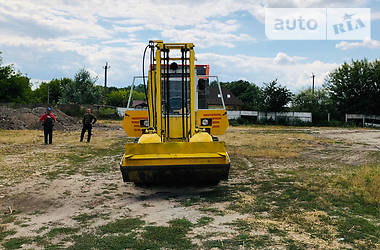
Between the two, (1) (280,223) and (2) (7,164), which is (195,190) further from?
(2) (7,164)

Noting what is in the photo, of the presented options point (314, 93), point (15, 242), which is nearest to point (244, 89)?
point (314, 93)

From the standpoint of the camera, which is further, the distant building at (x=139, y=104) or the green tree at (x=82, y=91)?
the green tree at (x=82, y=91)

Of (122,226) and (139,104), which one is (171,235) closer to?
(122,226)

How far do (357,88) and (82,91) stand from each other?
35.1 m

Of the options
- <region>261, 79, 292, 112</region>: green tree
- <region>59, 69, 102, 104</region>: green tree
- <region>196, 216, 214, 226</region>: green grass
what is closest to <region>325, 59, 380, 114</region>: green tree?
<region>261, 79, 292, 112</region>: green tree

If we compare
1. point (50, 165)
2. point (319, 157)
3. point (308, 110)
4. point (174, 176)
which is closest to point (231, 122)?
point (308, 110)

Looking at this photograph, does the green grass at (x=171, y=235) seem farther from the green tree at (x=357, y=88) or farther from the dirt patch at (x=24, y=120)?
the green tree at (x=357, y=88)

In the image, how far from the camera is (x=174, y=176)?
744 centimetres

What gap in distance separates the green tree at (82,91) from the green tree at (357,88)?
1218 inches

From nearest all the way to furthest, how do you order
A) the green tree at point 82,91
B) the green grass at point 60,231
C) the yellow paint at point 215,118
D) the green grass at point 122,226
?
the green grass at point 60,231, the green grass at point 122,226, the yellow paint at point 215,118, the green tree at point 82,91

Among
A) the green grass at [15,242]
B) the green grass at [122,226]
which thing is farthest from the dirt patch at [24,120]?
the green grass at [15,242]

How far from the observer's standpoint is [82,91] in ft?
171

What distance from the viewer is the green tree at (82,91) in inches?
2032

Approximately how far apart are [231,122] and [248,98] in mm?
42122
